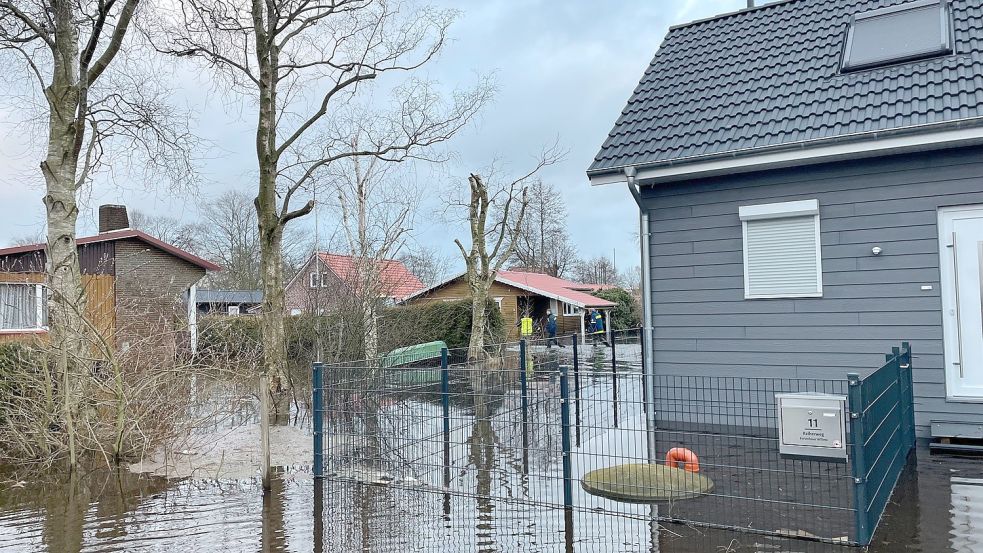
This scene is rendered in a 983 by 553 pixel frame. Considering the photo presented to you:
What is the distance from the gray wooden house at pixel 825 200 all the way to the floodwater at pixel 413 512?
1524 mm

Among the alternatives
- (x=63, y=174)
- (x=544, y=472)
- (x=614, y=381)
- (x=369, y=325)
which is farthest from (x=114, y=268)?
(x=544, y=472)

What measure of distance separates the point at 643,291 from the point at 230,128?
7.60 metres

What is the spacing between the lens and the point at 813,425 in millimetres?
5008

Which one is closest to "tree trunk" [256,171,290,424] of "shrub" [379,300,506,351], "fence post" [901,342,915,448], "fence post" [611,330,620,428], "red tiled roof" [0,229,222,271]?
"fence post" [611,330,620,428]

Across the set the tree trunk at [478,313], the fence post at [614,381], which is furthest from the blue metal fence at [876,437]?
the tree trunk at [478,313]

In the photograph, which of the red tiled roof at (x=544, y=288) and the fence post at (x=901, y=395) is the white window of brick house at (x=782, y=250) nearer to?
the fence post at (x=901, y=395)

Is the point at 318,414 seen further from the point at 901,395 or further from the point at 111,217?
the point at 111,217

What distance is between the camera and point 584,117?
28.0 metres

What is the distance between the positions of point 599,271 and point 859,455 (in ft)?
205

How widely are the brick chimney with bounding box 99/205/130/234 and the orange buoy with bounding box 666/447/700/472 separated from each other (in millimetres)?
23053

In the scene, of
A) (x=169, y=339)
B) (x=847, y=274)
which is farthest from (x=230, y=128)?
(x=847, y=274)

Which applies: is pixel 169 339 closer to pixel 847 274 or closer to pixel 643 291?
pixel 643 291

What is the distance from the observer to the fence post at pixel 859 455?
4125 mm

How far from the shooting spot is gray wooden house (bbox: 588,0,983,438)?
7266mm
